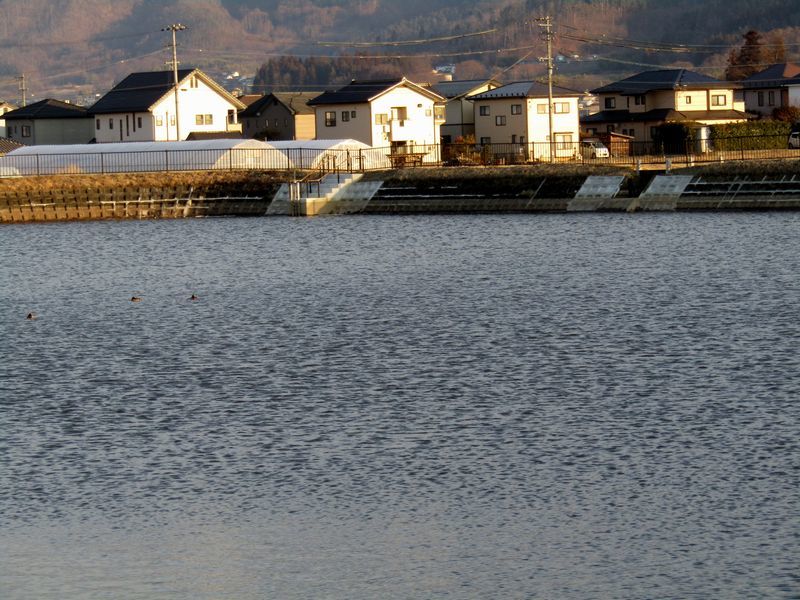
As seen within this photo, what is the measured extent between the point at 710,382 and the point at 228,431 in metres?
8.29

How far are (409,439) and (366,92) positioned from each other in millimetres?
77764

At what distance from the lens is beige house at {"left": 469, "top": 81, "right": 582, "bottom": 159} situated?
95.5 m

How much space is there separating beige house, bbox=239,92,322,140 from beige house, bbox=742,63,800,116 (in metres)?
37.7

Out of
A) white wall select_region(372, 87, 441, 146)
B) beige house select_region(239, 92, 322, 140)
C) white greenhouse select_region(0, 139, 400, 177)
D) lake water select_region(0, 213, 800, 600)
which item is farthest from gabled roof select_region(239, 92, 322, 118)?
lake water select_region(0, 213, 800, 600)

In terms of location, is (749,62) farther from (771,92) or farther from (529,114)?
(529,114)

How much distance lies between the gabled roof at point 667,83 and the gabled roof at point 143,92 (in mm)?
31280

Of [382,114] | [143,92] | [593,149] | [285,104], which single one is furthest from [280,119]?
[593,149]

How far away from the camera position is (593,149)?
8725 cm

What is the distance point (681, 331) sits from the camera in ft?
Result: 94.0

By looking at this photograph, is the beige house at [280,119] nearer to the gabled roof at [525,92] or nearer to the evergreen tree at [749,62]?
the gabled roof at [525,92]

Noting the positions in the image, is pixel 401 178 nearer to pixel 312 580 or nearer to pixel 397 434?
pixel 397 434

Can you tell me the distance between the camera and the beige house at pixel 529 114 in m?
95.5

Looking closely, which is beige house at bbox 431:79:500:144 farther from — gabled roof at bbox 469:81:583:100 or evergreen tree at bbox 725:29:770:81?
evergreen tree at bbox 725:29:770:81

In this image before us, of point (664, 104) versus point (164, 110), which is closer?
point (164, 110)
